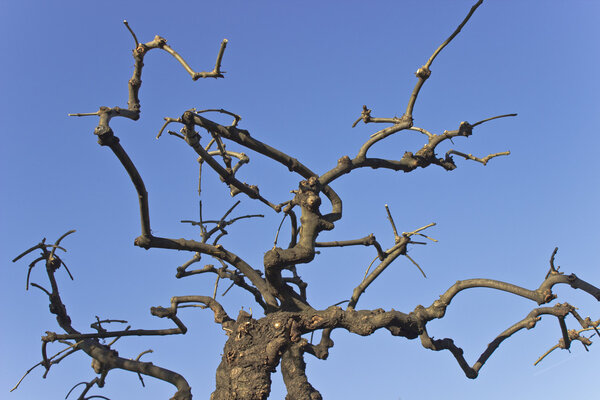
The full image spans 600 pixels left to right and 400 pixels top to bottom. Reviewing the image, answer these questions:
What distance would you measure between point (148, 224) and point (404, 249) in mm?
2123

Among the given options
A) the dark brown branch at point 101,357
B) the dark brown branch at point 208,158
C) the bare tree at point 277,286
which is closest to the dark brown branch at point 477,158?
the bare tree at point 277,286

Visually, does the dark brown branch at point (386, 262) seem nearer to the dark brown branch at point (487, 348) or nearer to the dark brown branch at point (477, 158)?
the dark brown branch at point (487, 348)

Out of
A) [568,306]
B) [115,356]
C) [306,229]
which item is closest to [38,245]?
[115,356]

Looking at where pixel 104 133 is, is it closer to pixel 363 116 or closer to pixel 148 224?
pixel 148 224

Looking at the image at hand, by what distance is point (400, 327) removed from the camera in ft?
13.3

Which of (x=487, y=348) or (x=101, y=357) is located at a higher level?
(x=101, y=357)

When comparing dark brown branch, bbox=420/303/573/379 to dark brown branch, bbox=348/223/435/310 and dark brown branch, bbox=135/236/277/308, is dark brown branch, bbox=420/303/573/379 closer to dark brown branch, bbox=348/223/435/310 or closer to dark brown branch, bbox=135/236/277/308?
dark brown branch, bbox=348/223/435/310

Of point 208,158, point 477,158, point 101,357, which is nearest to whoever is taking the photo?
point 208,158

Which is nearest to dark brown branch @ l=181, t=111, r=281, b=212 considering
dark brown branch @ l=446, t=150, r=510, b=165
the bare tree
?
the bare tree

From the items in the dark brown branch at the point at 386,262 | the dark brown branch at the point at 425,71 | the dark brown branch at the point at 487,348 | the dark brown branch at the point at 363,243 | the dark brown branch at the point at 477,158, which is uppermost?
the dark brown branch at the point at 425,71

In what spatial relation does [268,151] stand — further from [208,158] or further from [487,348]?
[487,348]

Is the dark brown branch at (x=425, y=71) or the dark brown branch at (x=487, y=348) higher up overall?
the dark brown branch at (x=425, y=71)

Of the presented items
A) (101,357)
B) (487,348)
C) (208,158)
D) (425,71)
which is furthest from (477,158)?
(101,357)

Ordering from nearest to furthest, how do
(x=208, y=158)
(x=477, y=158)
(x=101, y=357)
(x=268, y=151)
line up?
(x=208, y=158) < (x=268, y=151) < (x=101, y=357) < (x=477, y=158)
